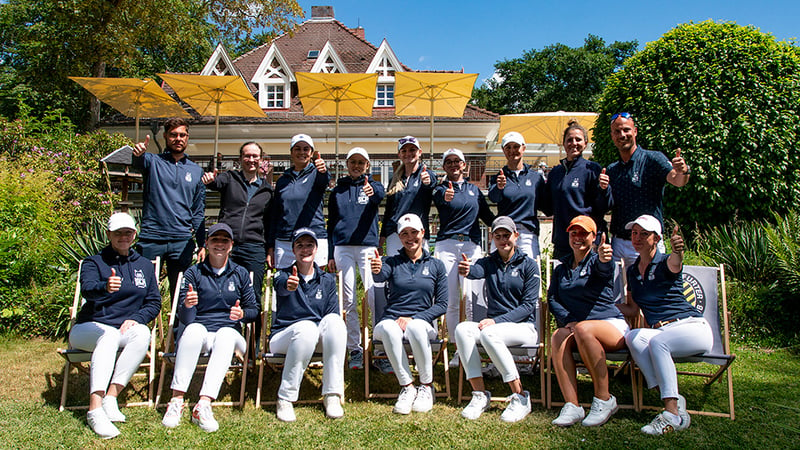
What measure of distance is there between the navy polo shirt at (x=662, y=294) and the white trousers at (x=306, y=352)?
7.42 ft

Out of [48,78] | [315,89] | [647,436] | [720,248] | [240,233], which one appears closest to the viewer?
[647,436]

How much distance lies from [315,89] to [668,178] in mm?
8483

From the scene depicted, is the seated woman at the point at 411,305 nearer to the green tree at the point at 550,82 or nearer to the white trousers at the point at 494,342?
the white trousers at the point at 494,342

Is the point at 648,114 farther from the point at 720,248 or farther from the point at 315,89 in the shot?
the point at 315,89

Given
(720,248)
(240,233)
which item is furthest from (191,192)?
(720,248)

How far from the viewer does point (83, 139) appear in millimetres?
10617

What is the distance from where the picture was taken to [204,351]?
404 centimetres

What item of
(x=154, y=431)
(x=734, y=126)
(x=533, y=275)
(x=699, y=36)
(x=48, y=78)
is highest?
(x=48, y=78)

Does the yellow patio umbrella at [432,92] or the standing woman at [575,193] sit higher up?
the yellow patio umbrella at [432,92]

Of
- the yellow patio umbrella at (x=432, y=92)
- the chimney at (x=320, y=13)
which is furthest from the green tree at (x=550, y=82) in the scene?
the yellow patio umbrella at (x=432, y=92)

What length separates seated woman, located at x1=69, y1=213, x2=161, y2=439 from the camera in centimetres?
384

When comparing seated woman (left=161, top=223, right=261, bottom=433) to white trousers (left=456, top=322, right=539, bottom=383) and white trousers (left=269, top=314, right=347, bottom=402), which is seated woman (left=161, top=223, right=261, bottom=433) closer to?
white trousers (left=269, top=314, right=347, bottom=402)

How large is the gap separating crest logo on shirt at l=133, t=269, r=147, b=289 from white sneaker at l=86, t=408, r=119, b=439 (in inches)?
36.9

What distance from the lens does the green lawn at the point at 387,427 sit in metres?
3.48
